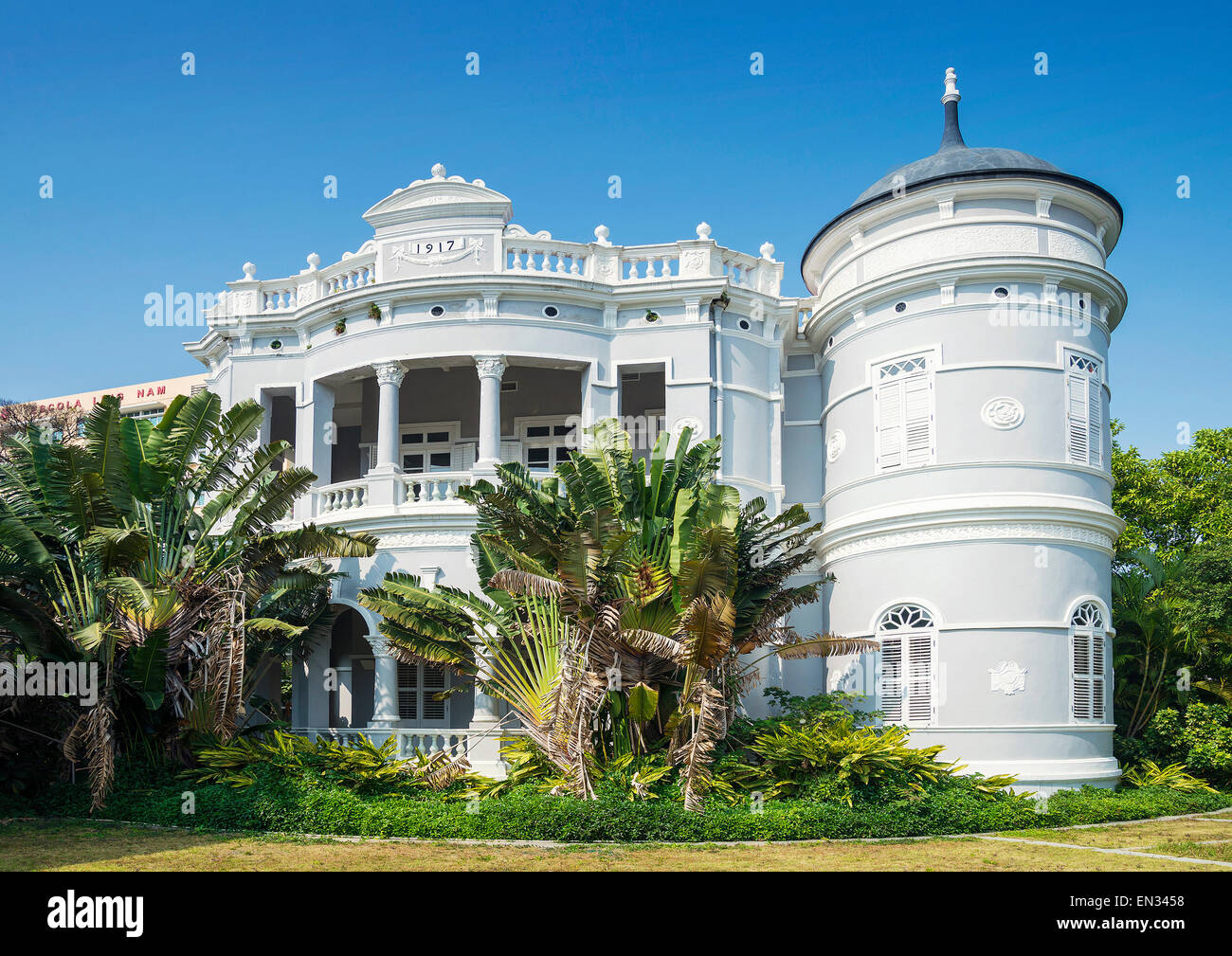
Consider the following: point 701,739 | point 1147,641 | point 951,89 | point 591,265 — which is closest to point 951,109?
point 951,89

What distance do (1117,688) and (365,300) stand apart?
17.3m

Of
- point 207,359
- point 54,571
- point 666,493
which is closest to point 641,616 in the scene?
point 666,493

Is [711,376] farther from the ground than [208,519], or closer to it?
farther from the ground

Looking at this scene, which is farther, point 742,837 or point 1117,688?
point 1117,688

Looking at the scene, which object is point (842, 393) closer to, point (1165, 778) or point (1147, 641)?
point (1147, 641)

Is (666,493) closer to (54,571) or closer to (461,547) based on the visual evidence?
(461,547)

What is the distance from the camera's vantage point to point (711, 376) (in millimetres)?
22656

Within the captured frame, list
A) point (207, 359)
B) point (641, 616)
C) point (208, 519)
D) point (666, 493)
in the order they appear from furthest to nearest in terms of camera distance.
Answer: point (207, 359), point (208, 519), point (666, 493), point (641, 616)

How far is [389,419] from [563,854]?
10.9 m

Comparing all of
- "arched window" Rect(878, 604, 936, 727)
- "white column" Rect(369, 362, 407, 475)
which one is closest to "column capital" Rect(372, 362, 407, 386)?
"white column" Rect(369, 362, 407, 475)

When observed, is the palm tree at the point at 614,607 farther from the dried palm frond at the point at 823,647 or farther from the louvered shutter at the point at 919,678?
the louvered shutter at the point at 919,678

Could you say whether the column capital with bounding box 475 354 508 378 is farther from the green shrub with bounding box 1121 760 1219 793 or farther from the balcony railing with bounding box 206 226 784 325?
the green shrub with bounding box 1121 760 1219 793

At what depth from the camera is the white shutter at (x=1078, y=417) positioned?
20359mm

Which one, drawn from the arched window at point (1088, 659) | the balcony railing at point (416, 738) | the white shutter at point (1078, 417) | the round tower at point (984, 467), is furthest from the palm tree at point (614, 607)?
the white shutter at point (1078, 417)
